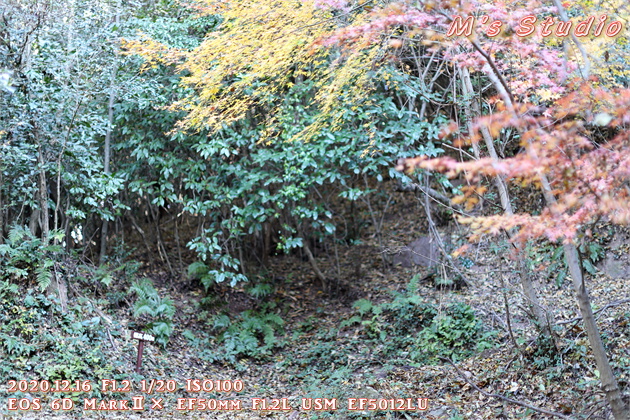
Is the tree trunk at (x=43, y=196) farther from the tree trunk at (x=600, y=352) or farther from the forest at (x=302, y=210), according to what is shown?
the tree trunk at (x=600, y=352)

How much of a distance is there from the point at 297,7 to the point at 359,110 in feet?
6.44

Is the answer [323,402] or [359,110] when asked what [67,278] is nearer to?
[323,402]

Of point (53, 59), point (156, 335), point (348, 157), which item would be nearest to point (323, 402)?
point (156, 335)

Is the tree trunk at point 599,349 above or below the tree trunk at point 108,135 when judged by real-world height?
below

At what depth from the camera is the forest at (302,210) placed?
15.7 feet

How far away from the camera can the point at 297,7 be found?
6.30m

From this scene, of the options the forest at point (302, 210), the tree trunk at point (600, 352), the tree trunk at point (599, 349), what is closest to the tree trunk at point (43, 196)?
the forest at point (302, 210)

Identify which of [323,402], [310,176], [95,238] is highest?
[310,176]

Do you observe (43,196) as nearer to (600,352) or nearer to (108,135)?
(108,135)

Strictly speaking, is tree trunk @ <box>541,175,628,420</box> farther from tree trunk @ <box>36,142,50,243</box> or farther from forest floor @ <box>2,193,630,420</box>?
tree trunk @ <box>36,142,50,243</box>

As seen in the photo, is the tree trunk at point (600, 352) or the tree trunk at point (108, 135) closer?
the tree trunk at point (600, 352)

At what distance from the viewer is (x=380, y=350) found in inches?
314

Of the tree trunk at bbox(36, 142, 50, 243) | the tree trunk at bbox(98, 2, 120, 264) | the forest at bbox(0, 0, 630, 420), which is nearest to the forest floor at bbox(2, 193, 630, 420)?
the forest at bbox(0, 0, 630, 420)

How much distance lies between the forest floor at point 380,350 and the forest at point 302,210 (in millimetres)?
35
